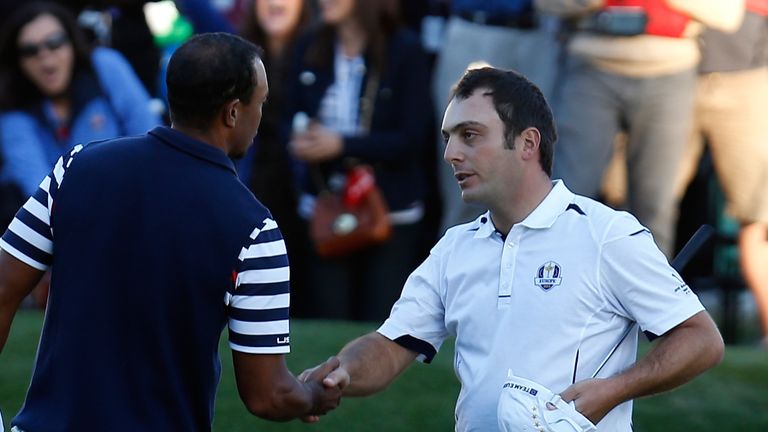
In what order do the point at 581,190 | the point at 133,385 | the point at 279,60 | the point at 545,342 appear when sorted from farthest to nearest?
the point at 279,60 → the point at 581,190 → the point at 545,342 → the point at 133,385

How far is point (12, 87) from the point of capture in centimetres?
809

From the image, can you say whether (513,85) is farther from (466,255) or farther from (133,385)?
(133,385)

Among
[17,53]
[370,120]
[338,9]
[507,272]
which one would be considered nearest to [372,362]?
[507,272]

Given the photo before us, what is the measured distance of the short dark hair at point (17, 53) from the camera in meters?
7.98

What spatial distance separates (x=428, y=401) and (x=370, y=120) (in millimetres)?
1864

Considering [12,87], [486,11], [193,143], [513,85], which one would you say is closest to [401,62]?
[486,11]

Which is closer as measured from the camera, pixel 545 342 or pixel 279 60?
pixel 545 342

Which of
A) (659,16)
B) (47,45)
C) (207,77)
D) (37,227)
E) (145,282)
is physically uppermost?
(207,77)

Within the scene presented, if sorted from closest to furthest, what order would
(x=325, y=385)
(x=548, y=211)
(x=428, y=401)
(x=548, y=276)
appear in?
(x=548, y=276) → (x=548, y=211) → (x=325, y=385) → (x=428, y=401)

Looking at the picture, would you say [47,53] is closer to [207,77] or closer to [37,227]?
[37,227]

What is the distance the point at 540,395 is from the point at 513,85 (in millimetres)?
955

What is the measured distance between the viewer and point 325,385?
14.4 ft

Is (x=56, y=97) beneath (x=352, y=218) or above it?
above

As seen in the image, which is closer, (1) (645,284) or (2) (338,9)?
(1) (645,284)
